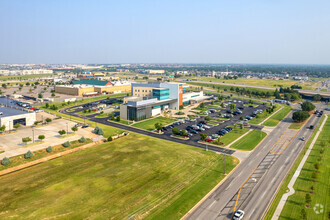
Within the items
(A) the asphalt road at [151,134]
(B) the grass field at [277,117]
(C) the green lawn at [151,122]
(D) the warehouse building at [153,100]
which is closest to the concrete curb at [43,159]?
(A) the asphalt road at [151,134]

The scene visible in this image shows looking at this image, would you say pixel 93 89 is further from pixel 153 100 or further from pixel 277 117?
pixel 277 117

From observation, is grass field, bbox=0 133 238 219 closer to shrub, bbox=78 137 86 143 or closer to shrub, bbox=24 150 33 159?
shrub, bbox=24 150 33 159

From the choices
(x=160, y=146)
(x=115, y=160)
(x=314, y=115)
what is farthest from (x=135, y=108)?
(x=314, y=115)

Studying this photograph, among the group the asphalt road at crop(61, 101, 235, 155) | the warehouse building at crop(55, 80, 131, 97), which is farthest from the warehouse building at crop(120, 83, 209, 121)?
the warehouse building at crop(55, 80, 131, 97)

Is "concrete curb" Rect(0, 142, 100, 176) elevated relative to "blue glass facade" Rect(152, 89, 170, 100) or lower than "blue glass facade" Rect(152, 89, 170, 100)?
lower

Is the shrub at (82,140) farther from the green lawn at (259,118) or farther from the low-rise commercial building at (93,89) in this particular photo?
the low-rise commercial building at (93,89)
